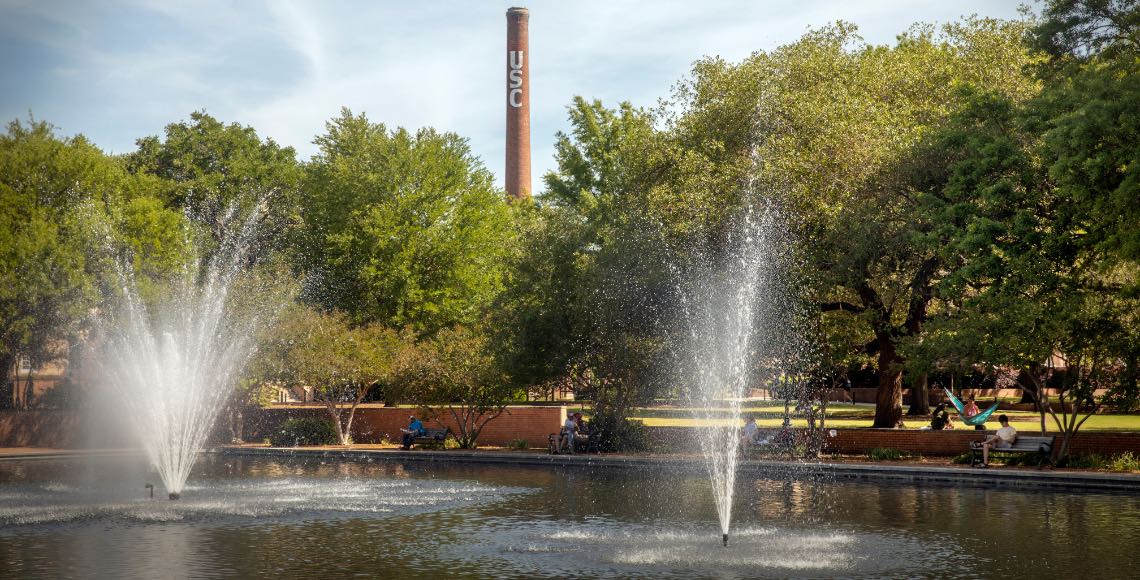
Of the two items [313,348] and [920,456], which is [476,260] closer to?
[313,348]

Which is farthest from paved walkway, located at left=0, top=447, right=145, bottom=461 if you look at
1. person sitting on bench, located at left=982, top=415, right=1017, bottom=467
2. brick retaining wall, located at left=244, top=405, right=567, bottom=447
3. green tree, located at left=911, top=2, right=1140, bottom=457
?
person sitting on bench, located at left=982, top=415, right=1017, bottom=467

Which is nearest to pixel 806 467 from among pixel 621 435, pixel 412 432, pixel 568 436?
pixel 621 435

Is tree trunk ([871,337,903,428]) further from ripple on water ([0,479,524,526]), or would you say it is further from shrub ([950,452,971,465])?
ripple on water ([0,479,524,526])

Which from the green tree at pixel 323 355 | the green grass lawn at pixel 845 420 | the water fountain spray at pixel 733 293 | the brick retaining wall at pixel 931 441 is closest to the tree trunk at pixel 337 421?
the green tree at pixel 323 355

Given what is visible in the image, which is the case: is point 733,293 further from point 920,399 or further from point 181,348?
point 920,399

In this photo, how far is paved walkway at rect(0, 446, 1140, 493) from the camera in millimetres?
25422

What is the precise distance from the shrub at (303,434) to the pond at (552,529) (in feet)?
43.9

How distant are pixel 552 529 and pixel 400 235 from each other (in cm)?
3743

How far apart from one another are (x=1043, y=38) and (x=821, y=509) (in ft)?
48.5

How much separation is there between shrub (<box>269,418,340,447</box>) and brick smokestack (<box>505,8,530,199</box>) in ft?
136

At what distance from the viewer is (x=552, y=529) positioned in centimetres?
1833

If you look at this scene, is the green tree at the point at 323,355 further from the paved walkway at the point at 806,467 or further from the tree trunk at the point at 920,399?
the tree trunk at the point at 920,399

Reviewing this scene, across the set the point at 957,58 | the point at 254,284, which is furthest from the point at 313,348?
the point at 957,58

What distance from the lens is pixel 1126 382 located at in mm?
28250
